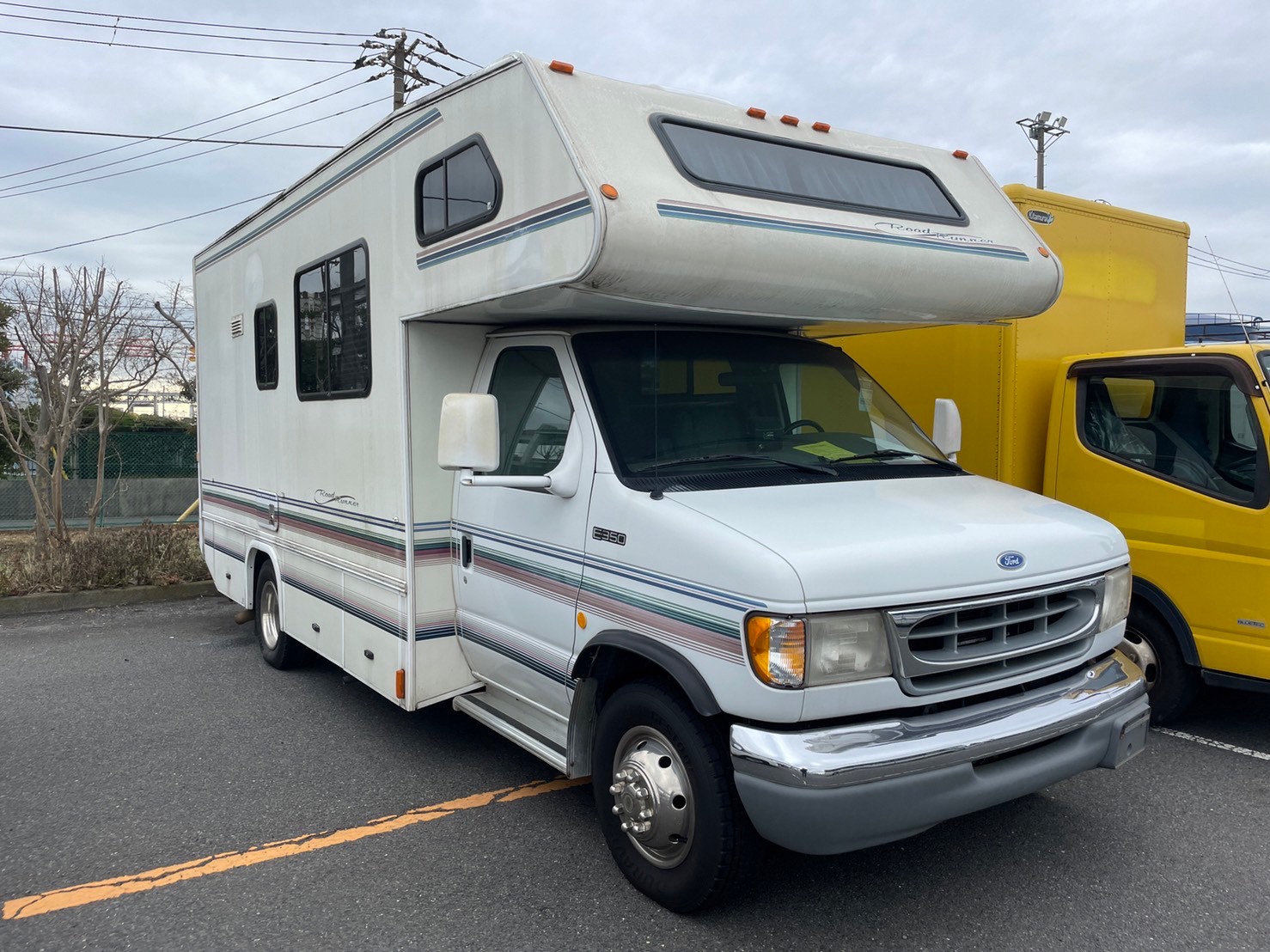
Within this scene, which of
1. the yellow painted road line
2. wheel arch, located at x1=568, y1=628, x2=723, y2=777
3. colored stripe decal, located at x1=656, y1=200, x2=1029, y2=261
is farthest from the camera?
the yellow painted road line

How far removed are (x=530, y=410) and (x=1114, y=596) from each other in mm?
2490

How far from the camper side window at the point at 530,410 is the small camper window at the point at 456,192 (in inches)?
24.2

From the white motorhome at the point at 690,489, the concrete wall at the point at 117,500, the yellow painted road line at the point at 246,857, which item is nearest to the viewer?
the white motorhome at the point at 690,489

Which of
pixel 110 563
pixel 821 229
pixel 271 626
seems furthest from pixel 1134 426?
pixel 110 563

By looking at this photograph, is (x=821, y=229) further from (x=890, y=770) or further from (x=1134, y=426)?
(x=1134, y=426)

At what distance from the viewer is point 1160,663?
16.9ft

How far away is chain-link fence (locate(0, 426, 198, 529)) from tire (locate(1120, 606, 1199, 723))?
48.6 feet

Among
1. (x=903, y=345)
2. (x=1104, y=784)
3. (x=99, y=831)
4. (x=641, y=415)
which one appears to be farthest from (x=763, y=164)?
(x=99, y=831)

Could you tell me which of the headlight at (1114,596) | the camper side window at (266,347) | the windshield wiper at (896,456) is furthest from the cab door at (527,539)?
the camper side window at (266,347)

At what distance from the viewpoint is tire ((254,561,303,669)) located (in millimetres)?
6727

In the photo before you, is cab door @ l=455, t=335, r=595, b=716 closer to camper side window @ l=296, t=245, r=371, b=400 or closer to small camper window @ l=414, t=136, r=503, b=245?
small camper window @ l=414, t=136, r=503, b=245

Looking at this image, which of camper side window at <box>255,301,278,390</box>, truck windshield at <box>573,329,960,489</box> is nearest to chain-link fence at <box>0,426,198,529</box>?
camper side window at <box>255,301,278,390</box>

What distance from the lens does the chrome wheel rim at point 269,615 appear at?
6797 millimetres

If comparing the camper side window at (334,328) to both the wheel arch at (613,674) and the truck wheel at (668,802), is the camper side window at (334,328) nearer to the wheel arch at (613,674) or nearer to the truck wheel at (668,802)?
the wheel arch at (613,674)
